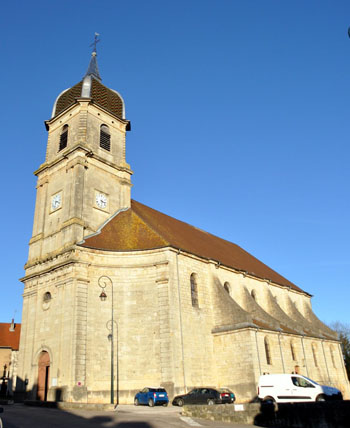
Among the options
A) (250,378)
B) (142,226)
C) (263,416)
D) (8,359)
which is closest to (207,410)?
(263,416)

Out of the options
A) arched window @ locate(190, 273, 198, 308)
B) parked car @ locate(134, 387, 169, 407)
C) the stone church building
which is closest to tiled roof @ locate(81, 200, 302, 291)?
the stone church building

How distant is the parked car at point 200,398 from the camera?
68.5 ft

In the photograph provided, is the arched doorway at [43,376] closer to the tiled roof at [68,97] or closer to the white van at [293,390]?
the white van at [293,390]

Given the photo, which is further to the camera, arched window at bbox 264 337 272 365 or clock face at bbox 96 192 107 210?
clock face at bbox 96 192 107 210

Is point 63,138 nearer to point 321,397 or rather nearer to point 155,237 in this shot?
point 155,237

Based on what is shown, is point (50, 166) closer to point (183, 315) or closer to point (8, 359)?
point (183, 315)

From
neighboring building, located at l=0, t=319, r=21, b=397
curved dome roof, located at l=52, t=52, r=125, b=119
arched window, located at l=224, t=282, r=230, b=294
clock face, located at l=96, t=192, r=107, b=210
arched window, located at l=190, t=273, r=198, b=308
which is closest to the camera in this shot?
arched window, located at l=190, t=273, r=198, b=308

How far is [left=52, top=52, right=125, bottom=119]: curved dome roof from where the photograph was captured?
3278 centimetres

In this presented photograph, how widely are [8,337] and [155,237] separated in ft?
111

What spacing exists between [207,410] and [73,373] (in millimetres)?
9931

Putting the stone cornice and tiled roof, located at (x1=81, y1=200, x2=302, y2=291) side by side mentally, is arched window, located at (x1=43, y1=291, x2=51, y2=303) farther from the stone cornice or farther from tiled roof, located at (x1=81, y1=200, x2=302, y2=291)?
the stone cornice

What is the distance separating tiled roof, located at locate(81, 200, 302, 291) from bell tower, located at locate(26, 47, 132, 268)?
1077 millimetres

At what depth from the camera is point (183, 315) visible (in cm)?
2550

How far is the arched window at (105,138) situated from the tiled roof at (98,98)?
188 centimetres
